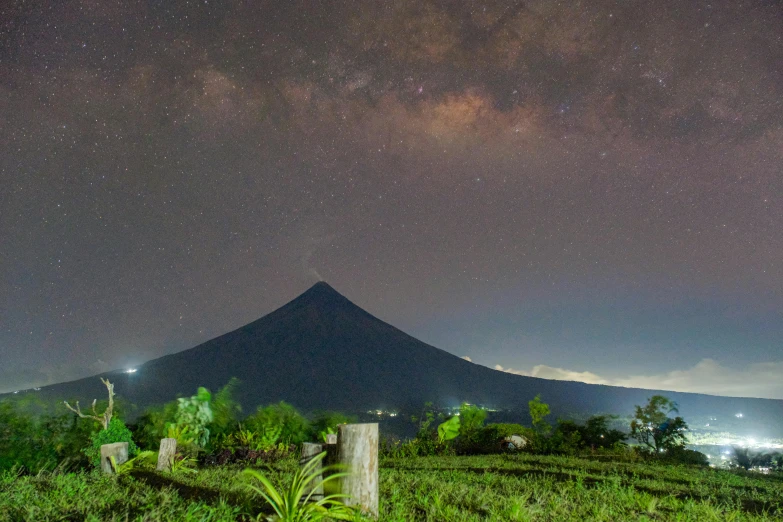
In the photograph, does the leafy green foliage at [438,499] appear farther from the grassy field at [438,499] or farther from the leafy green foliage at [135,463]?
the leafy green foliage at [135,463]

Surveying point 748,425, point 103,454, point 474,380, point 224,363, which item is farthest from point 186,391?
point 748,425

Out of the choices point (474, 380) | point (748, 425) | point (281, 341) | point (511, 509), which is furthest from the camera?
point (281, 341)

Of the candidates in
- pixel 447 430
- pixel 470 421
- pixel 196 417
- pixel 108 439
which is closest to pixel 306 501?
pixel 108 439

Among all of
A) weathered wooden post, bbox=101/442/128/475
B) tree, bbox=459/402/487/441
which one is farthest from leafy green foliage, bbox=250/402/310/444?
tree, bbox=459/402/487/441

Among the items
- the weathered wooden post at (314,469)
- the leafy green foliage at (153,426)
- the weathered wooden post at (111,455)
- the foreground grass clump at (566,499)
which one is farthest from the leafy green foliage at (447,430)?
the weathered wooden post at (314,469)

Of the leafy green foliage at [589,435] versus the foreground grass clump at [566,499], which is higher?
the foreground grass clump at [566,499]

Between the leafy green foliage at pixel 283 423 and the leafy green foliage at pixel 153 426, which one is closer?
the leafy green foliage at pixel 153 426

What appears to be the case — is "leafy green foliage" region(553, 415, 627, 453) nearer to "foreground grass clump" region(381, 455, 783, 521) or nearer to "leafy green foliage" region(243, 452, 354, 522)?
"foreground grass clump" region(381, 455, 783, 521)

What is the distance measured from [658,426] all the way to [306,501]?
19.3 meters

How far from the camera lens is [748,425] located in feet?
252

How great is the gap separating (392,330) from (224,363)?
4130 cm

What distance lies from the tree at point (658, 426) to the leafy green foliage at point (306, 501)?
18025 millimetres

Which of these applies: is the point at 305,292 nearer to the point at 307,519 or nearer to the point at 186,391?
the point at 186,391

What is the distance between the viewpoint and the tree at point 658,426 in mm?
17781
